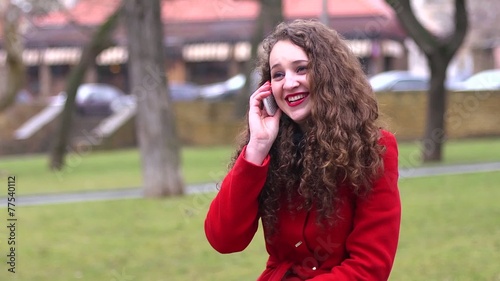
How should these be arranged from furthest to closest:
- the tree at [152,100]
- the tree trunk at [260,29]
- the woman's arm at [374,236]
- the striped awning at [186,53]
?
the striped awning at [186,53]
the tree trunk at [260,29]
the tree at [152,100]
the woman's arm at [374,236]

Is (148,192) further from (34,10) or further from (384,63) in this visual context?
(384,63)

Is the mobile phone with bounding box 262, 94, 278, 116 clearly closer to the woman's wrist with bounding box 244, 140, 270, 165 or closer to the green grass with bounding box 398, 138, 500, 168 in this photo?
the woman's wrist with bounding box 244, 140, 270, 165

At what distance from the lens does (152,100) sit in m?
14.4

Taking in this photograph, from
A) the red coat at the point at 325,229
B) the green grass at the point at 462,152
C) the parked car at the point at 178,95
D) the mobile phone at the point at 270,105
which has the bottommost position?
the parked car at the point at 178,95

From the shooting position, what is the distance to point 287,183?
10.8 ft

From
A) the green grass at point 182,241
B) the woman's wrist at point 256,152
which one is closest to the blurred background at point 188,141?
the green grass at point 182,241

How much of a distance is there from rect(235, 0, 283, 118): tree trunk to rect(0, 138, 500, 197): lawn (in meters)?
1.80

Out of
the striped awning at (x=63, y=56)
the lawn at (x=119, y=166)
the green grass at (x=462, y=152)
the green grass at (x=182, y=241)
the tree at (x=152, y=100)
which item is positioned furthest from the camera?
the striped awning at (x=63, y=56)

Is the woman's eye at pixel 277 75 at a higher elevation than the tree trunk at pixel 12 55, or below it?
higher

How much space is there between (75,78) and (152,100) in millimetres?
9302

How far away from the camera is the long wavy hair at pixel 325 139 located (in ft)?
10.4

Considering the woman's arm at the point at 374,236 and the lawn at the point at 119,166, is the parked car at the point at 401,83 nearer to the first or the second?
the lawn at the point at 119,166

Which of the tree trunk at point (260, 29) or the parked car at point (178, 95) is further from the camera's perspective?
the parked car at point (178, 95)

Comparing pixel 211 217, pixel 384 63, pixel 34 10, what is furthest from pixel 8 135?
pixel 211 217
